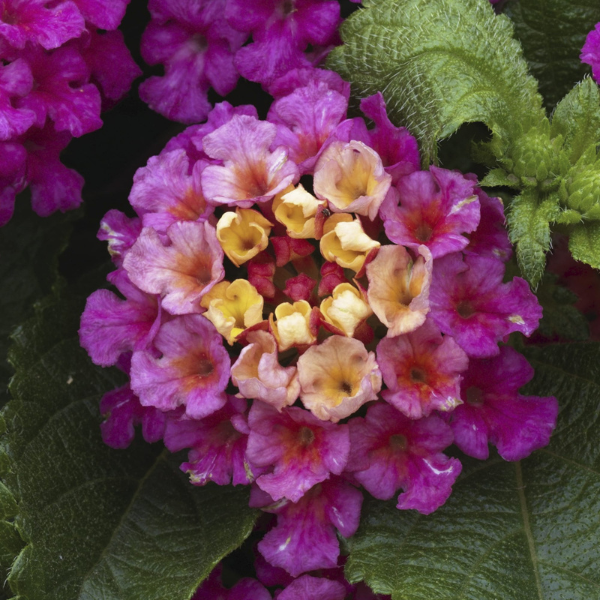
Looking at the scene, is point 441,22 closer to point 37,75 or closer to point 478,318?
point 478,318

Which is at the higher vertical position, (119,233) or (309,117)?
(309,117)

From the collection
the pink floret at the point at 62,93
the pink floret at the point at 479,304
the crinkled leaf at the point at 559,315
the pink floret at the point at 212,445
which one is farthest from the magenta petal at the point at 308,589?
the pink floret at the point at 62,93

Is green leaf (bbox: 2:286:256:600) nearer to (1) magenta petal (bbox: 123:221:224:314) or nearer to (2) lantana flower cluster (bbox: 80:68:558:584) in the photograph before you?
(2) lantana flower cluster (bbox: 80:68:558:584)

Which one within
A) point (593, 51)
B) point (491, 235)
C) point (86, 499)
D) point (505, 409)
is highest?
point (593, 51)

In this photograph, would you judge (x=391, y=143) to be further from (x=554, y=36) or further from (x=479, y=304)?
(x=554, y=36)

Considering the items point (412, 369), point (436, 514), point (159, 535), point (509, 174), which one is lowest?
point (159, 535)

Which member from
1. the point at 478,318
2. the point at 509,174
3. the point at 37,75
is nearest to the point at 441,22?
the point at 509,174

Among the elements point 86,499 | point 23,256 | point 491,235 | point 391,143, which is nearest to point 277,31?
point 391,143

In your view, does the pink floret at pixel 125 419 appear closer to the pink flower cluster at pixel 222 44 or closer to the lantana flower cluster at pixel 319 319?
the lantana flower cluster at pixel 319 319
